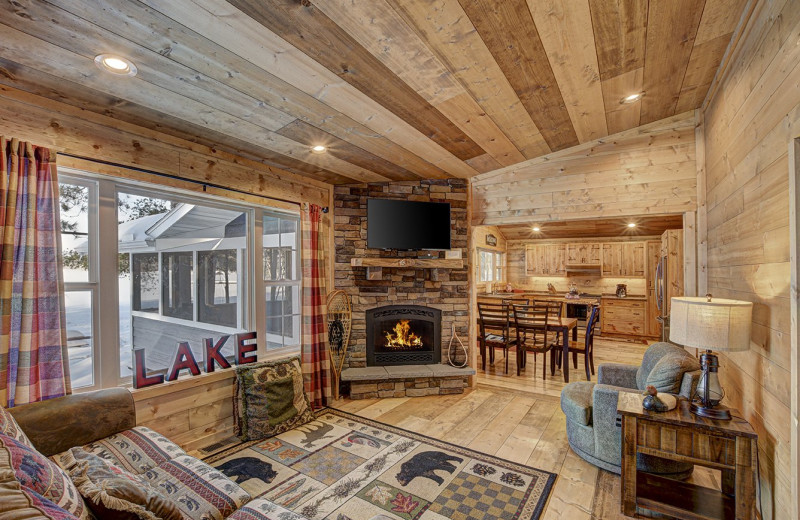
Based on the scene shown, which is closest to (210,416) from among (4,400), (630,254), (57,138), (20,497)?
(4,400)

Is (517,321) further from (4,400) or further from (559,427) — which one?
(4,400)

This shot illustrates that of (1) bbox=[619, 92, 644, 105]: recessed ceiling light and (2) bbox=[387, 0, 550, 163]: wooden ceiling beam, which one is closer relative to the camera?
(2) bbox=[387, 0, 550, 163]: wooden ceiling beam

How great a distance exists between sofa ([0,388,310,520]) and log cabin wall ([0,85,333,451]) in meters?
0.50

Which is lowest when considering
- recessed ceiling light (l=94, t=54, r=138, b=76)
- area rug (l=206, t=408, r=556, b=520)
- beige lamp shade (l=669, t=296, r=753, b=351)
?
area rug (l=206, t=408, r=556, b=520)

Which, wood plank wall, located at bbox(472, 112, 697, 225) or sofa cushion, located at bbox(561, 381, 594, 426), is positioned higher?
wood plank wall, located at bbox(472, 112, 697, 225)

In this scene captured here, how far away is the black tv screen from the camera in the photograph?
4168 millimetres

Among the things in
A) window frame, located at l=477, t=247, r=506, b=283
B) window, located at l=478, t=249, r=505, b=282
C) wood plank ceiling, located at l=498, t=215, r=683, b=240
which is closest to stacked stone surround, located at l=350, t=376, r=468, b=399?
wood plank ceiling, located at l=498, t=215, r=683, b=240

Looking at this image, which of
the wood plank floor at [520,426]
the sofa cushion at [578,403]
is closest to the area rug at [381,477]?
the wood plank floor at [520,426]

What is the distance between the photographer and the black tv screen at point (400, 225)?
4.17 m

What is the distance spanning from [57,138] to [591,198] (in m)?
4.43

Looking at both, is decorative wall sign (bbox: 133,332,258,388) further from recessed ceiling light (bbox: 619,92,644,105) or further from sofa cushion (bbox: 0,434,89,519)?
recessed ceiling light (bbox: 619,92,644,105)

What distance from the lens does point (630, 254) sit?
7.67m

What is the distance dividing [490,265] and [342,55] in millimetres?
7163

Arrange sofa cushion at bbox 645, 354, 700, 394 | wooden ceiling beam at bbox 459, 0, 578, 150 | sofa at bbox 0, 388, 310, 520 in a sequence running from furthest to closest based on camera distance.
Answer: sofa cushion at bbox 645, 354, 700, 394
wooden ceiling beam at bbox 459, 0, 578, 150
sofa at bbox 0, 388, 310, 520
